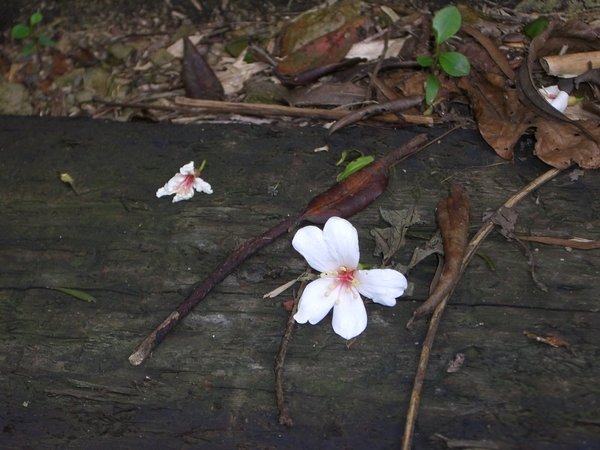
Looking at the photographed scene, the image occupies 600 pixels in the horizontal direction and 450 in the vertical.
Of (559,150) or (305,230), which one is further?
(559,150)

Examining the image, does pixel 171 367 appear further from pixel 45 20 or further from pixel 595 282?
pixel 45 20

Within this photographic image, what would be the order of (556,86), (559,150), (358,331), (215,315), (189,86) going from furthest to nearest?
(189,86), (556,86), (559,150), (215,315), (358,331)

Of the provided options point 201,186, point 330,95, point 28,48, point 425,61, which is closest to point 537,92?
point 425,61

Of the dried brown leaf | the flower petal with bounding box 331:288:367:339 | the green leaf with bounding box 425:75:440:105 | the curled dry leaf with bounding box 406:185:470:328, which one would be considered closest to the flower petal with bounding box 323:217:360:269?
the flower petal with bounding box 331:288:367:339

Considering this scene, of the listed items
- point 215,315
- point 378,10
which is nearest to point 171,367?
point 215,315

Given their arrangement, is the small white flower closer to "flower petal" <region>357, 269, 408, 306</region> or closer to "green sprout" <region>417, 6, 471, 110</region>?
"green sprout" <region>417, 6, 471, 110</region>

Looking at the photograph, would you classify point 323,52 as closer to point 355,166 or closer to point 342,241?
point 355,166

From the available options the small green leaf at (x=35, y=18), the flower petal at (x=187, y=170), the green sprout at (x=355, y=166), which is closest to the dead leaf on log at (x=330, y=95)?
the green sprout at (x=355, y=166)
